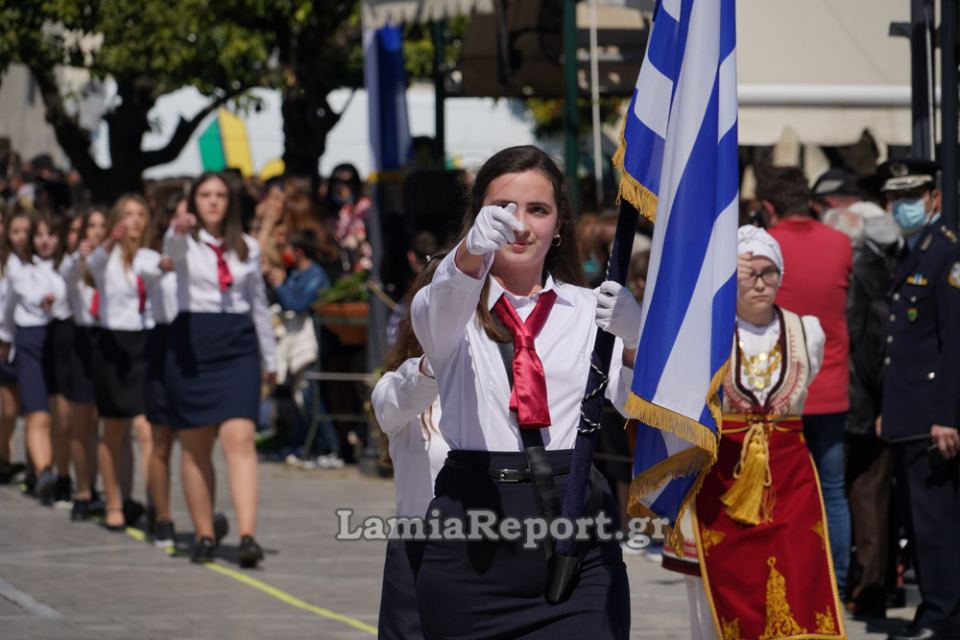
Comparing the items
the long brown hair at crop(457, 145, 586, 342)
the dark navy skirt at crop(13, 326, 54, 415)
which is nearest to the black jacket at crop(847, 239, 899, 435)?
the long brown hair at crop(457, 145, 586, 342)

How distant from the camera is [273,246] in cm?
1631

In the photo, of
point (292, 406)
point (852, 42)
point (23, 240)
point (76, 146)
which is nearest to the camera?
point (852, 42)

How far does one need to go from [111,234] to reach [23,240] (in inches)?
95.4

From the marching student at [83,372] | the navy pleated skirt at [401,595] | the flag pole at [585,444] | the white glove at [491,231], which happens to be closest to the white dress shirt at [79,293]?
the marching student at [83,372]

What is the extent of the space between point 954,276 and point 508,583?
166 inches

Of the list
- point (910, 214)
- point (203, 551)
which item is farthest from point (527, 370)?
point (203, 551)

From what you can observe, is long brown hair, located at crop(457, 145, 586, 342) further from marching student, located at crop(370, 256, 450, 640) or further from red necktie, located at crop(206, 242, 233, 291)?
red necktie, located at crop(206, 242, 233, 291)

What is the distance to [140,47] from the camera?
837 inches

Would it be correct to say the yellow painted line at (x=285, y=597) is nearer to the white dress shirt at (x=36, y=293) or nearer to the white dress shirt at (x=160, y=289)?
the white dress shirt at (x=160, y=289)

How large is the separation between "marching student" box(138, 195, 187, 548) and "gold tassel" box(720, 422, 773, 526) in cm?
462

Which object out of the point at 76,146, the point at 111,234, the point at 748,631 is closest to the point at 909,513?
the point at 748,631

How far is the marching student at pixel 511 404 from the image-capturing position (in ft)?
15.8

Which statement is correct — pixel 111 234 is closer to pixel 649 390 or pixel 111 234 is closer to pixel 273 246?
pixel 273 246

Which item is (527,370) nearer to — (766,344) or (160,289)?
(766,344)
